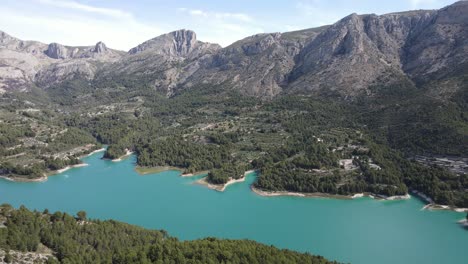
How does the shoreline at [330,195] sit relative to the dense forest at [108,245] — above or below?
below

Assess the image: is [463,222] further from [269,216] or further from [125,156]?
[125,156]

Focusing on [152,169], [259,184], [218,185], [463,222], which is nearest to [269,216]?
[259,184]

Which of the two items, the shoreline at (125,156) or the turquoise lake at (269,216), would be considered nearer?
the turquoise lake at (269,216)

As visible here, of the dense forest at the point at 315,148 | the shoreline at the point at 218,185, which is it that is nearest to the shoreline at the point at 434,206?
the dense forest at the point at 315,148

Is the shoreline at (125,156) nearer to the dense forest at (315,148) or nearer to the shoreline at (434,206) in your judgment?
the dense forest at (315,148)

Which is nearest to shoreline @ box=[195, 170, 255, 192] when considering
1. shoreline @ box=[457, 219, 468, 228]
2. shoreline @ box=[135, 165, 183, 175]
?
shoreline @ box=[135, 165, 183, 175]

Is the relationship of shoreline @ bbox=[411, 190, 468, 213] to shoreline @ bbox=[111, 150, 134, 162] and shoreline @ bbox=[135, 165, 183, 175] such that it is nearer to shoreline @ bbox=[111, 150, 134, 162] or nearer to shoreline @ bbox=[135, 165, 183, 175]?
shoreline @ bbox=[135, 165, 183, 175]
